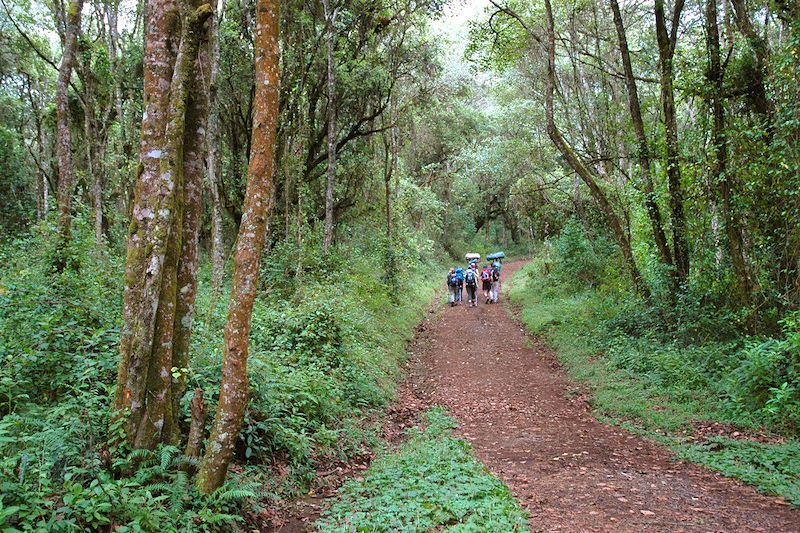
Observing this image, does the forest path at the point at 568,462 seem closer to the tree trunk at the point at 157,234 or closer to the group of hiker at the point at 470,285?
the tree trunk at the point at 157,234

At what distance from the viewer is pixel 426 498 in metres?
5.60

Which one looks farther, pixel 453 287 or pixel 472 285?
pixel 453 287

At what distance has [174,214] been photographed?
5.40 meters

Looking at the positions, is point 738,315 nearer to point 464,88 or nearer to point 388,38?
point 388,38

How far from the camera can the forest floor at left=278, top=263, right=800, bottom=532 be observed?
521cm

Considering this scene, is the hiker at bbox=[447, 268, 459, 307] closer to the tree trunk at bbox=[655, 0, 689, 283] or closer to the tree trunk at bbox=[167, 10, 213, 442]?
the tree trunk at bbox=[655, 0, 689, 283]

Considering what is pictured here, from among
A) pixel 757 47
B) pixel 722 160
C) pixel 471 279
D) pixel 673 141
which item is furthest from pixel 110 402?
pixel 471 279

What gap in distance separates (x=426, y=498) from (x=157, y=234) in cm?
393

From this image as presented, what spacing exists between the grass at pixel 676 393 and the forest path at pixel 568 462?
34 cm

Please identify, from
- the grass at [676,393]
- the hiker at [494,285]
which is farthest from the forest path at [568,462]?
the hiker at [494,285]

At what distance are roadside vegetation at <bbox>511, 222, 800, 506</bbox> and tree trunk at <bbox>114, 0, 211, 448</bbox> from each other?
265 inches

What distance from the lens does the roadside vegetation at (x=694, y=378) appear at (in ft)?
22.8

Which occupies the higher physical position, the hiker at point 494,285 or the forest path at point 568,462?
the hiker at point 494,285

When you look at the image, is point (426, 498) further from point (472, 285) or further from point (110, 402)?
point (472, 285)
